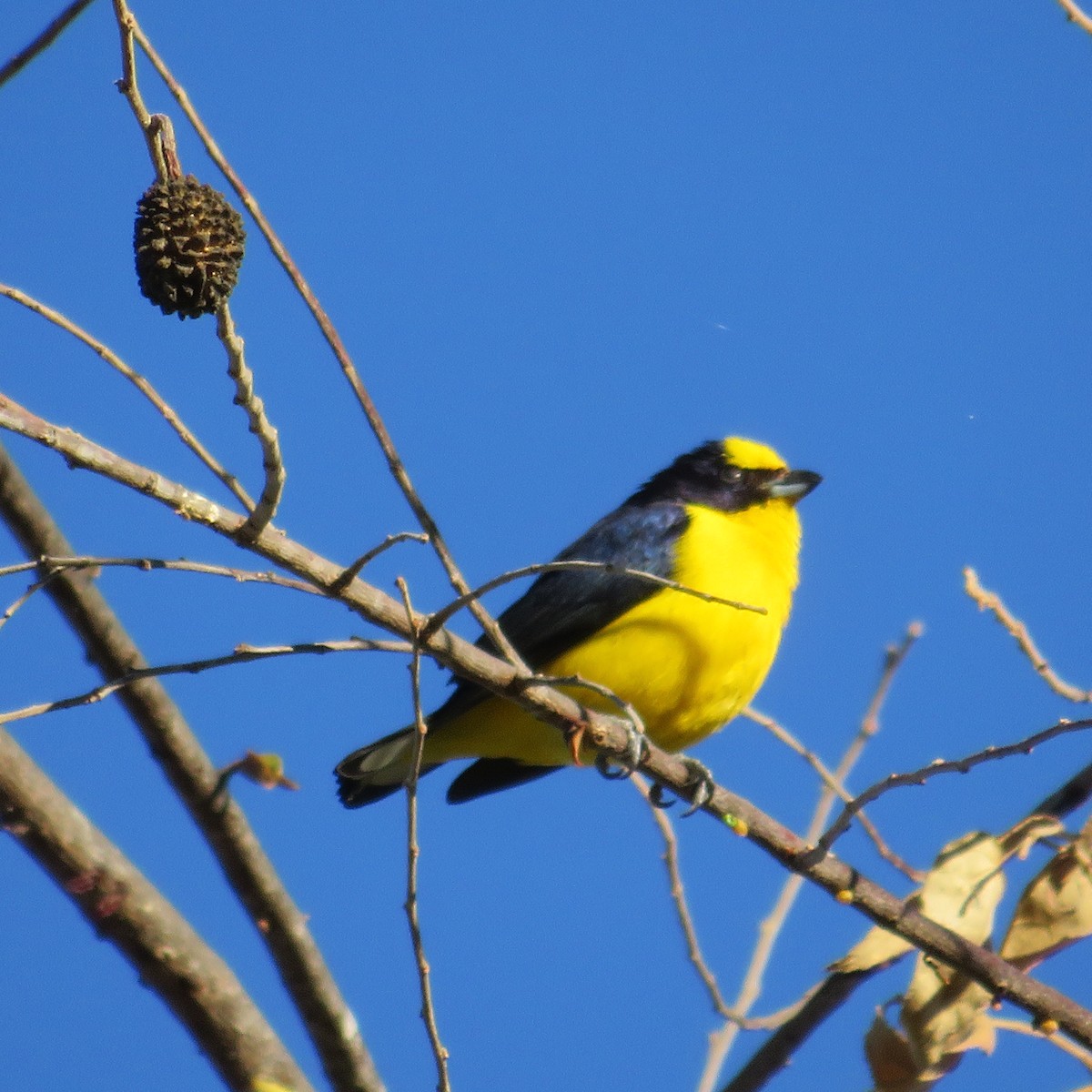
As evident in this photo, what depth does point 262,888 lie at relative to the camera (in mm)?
4094

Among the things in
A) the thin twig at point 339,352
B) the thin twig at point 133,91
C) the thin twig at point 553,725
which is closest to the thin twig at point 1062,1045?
the thin twig at point 553,725

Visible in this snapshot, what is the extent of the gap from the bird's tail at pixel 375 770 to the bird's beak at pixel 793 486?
1621 mm

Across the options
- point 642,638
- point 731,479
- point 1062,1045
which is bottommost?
point 1062,1045

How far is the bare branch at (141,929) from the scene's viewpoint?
3736 mm

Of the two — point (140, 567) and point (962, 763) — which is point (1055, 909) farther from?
point (140, 567)

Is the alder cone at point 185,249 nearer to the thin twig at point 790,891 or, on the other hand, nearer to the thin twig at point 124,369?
the thin twig at point 124,369

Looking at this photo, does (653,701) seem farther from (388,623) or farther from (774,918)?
(388,623)

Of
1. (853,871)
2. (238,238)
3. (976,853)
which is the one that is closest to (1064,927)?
(976,853)

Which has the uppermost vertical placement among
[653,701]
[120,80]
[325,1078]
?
[120,80]

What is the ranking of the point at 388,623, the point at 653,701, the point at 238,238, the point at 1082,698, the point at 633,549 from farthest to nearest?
the point at 633,549 < the point at 653,701 < the point at 1082,698 < the point at 388,623 < the point at 238,238

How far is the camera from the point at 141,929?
379cm

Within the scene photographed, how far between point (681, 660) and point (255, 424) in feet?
8.30

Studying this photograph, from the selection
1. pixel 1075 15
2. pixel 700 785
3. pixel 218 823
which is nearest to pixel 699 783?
pixel 700 785

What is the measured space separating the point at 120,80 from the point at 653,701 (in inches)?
113
